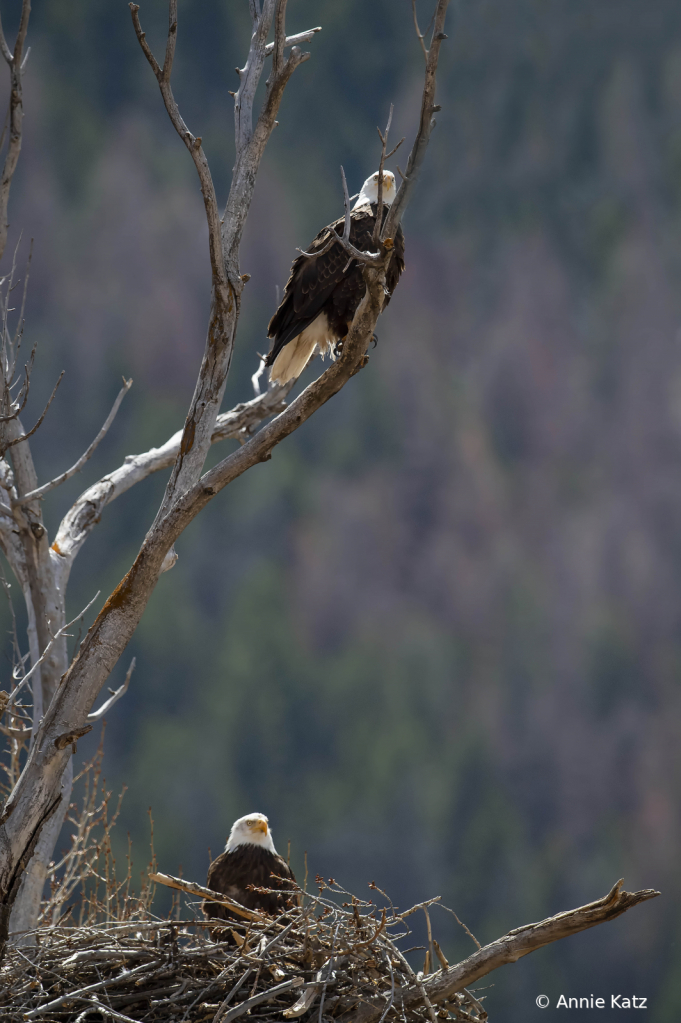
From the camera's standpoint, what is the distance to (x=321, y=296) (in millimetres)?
3717

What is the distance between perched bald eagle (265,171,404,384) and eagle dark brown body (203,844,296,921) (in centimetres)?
194

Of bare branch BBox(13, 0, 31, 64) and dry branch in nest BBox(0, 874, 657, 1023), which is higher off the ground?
bare branch BBox(13, 0, 31, 64)

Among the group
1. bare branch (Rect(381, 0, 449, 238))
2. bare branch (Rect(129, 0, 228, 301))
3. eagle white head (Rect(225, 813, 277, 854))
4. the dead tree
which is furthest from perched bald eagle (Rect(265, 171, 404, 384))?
eagle white head (Rect(225, 813, 277, 854))

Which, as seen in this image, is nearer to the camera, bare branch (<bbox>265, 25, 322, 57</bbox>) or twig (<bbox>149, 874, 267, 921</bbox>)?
twig (<bbox>149, 874, 267, 921</bbox>)

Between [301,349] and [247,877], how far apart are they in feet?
6.92

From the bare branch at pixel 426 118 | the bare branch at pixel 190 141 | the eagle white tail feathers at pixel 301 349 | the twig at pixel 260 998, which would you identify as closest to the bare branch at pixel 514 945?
the twig at pixel 260 998

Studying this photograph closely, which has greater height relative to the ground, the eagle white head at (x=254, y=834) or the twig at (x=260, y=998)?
the eagle white head at (x=254, y=834)

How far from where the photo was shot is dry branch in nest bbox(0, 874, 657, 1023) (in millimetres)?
2340

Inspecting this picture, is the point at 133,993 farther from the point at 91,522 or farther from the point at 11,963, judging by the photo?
the point at 91,522

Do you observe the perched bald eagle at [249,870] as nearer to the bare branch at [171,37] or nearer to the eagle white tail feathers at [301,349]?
the eagle white tail feathers at [301,349]

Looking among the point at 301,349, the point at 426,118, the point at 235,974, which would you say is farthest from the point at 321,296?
the point at 235,974

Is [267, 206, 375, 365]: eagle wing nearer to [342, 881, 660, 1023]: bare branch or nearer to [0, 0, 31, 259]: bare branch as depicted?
[0, 0, 31, 259]: bare branch

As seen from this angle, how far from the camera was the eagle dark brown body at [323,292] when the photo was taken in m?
3.71

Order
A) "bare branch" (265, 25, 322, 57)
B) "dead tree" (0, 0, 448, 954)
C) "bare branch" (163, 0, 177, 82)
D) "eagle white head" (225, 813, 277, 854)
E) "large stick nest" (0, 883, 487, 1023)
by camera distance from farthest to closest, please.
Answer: "eagle white head" (225, 813, 277, 854)
"bare branch" (265, 25, 322, 57)
"large stick nest" (0, 883, 487, 1023)
"bare branch" (163, 0, 177, 82)
"dead tree" (0, 0, 448, 954)
